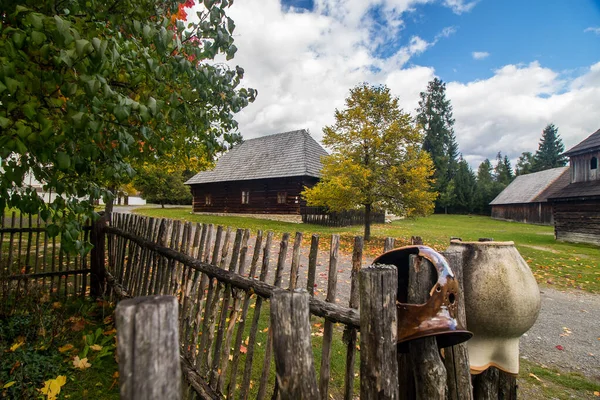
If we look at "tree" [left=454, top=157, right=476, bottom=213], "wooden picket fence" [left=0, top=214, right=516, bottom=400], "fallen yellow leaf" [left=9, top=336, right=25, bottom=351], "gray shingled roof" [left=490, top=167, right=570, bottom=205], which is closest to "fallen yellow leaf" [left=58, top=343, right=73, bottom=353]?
"fallen yellow leaf" [left=9, top=336, right=25, bottom=351]

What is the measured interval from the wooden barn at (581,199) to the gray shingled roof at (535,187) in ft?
46.6

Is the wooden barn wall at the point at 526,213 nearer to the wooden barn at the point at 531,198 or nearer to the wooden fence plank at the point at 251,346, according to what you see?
the wooden barn at the point at 531,198

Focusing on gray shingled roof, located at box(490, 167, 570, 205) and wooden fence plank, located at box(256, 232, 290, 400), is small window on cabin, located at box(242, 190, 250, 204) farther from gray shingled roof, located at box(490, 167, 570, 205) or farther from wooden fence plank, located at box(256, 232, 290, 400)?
gray shingled roof, located at box(490, 167, 570, 205)

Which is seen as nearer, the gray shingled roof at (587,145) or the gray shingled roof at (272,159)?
the gray shingled roof at (587,145)

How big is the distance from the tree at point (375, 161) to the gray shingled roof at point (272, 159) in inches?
308

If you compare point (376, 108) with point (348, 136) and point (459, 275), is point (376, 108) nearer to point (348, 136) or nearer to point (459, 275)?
point (348, 136)

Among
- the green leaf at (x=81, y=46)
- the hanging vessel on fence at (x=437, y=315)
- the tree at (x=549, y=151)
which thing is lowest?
the hanging vessel on fence at (x=437, y=315)

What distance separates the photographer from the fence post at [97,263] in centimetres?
509

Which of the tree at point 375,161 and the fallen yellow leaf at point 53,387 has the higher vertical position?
the tree at point 375,161

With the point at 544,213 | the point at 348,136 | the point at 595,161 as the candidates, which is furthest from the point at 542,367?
the point at 544,213

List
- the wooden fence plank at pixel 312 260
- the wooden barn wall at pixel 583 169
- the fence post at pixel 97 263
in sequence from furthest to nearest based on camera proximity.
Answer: the wooden barn wall at pixel 583 169
the fence post at pixel 97 263
the wooden fence plank at pixel 312 260

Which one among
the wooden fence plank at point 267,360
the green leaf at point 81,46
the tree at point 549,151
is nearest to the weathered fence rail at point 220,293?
the wooden fence plank at point 267,360

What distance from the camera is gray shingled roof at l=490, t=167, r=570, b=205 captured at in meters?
30.4

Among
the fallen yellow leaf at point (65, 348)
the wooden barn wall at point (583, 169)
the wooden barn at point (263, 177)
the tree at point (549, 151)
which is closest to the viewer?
the fallen yellow leaf at point (65, 348)
